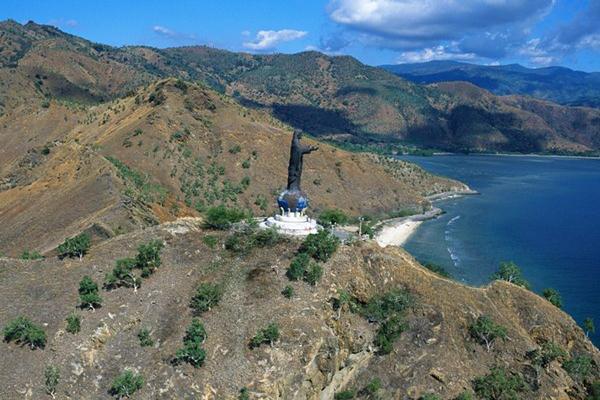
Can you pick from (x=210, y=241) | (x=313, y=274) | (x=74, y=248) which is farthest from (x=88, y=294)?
(x=313, y=274)

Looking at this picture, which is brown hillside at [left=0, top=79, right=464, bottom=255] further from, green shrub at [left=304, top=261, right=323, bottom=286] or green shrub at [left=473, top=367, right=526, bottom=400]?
green shrub at [left=473, top=367, right=526, bottom=400]

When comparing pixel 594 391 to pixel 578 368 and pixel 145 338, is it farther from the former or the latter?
pixel 145 338

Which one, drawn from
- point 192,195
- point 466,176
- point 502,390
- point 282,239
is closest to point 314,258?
point 282,239

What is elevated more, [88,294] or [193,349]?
[88,294]

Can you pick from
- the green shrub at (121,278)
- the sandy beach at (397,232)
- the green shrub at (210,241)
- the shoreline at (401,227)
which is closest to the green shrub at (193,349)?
the green shrub at (121,278)

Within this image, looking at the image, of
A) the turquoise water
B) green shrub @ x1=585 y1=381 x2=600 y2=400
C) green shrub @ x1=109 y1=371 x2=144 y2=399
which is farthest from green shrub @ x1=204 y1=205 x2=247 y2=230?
the turquoise water

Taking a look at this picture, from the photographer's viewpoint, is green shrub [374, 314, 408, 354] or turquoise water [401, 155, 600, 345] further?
turquoise water [401, 155, 600, 345]
